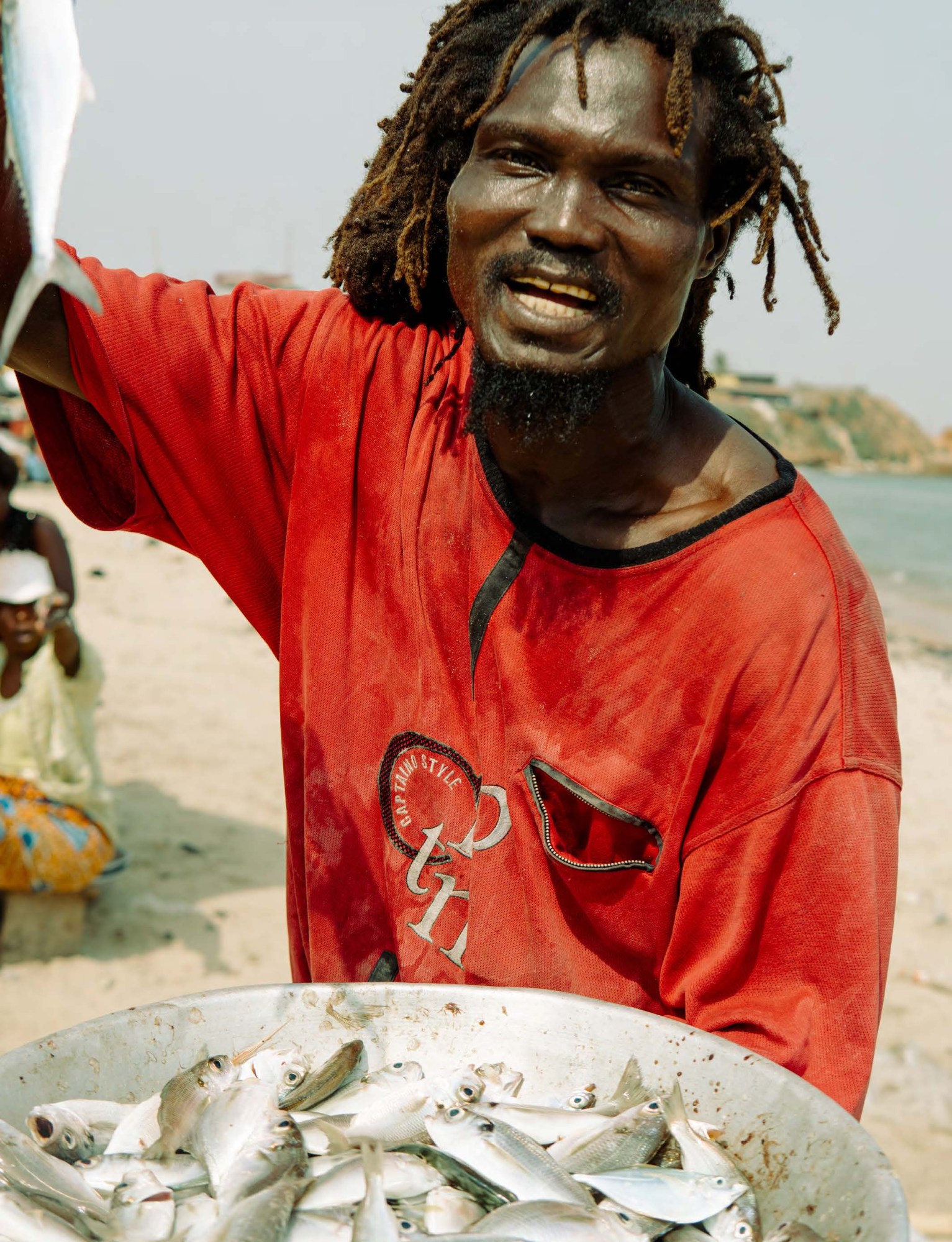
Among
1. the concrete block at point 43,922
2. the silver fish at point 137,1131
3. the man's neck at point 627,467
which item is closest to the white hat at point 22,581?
the concrete block at point 43,922

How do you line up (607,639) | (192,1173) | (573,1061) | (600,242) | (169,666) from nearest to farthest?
(192,1173), (573,1061), (600,242), (607,639), (169,666)

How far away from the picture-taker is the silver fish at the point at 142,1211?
5.03 ft

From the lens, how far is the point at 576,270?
2.01 metres

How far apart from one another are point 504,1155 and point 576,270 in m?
1.35

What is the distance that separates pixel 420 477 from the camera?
7.82 feet

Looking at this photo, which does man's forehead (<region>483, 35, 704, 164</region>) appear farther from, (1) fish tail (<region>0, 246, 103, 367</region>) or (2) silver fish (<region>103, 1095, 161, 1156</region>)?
(2) silver fish (<region>103, 1095, 161, 1156</region>)

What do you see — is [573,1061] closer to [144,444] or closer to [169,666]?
[144,444]

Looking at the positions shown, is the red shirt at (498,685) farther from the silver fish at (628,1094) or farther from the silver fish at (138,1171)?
the silver fish at (138,1171)

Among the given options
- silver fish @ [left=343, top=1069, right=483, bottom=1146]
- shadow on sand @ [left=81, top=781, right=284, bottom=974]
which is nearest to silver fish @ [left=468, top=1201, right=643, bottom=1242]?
silver fish @ [left=343, top=1069, right=483, bottom=1146]

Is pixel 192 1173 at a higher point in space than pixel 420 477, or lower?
lower

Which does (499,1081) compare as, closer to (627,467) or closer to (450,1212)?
(450,1212)

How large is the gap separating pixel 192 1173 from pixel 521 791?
33.0 inches

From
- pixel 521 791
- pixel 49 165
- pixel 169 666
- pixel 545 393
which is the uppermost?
pixel 49 165

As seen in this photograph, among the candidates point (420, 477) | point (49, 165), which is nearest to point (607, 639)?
point (420, 477)
